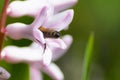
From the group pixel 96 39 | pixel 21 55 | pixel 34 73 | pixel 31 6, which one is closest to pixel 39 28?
pixel 31 6

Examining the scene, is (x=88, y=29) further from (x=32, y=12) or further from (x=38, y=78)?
(x=32, y=12)

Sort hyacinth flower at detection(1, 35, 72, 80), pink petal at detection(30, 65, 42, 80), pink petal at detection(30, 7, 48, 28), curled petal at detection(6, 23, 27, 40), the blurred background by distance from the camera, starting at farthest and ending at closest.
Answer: the blurred background
pink petal at detection(30, 65, 42, 80)
hyacinth flower at detection(1, 35, 72, 80)
curled petal at detection(6, 23, 27, 40)
pink petal at detection(30, 7, 48, 28)


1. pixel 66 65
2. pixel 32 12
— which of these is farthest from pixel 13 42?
pixel 66 65

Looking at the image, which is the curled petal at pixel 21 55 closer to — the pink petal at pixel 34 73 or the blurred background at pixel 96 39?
the pink petal at pixel 34 73

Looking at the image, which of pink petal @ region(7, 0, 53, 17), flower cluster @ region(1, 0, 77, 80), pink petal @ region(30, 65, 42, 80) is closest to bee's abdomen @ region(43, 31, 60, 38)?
flower cluster @ region(1, 0, 77, 80)

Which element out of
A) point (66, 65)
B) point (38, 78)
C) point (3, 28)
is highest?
point (3, 28)

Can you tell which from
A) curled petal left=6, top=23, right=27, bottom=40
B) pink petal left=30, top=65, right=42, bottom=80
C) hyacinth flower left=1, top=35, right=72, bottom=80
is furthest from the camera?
pink petal left=30, top=65, right=42, bottom=80

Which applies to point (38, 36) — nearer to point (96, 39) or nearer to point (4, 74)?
point (4, 74)

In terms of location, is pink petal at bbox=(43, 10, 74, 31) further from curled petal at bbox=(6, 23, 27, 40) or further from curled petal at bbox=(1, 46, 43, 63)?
curled petal at bbox=(1, 46, 43, 63)
